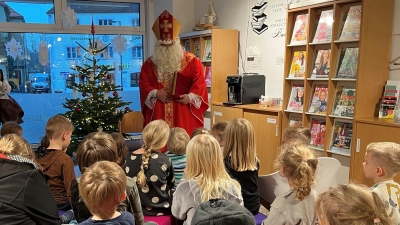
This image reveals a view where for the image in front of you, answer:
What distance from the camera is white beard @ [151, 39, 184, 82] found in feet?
14.3

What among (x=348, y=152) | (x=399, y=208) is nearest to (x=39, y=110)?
(x=348, y=152)

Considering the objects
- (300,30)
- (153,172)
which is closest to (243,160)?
(153,172)

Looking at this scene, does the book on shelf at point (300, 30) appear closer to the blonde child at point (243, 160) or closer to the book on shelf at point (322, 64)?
the book on shelf at point (322, 64)

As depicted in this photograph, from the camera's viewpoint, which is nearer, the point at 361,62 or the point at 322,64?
the point at 361,62

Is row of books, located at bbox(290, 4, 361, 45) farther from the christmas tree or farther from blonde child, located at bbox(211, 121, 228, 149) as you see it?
the christmas tree

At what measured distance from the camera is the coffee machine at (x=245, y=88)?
4320 mm

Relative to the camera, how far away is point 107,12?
6043 mm

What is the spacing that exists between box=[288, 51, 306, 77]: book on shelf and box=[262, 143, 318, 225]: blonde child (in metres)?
2.00

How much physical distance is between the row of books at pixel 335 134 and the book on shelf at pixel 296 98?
0.53ft

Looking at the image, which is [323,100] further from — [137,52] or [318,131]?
[137,52]

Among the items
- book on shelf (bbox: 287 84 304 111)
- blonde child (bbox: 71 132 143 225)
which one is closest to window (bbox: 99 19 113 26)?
book on shelf (bbox: 287 84 304 111)

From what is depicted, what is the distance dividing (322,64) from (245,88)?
1115mm

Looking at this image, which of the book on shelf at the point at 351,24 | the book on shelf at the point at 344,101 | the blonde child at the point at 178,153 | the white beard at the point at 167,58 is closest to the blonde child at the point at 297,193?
the blonde child at the point at 178,153

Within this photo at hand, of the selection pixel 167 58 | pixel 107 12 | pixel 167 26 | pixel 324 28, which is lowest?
pixel 167 58
